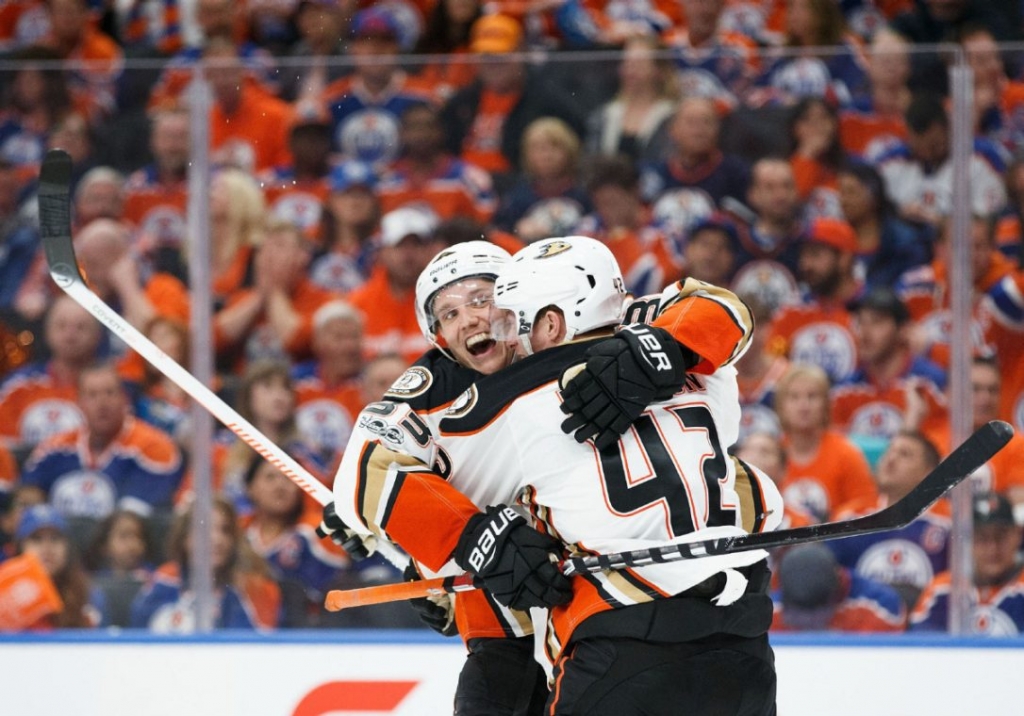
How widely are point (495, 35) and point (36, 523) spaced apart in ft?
7.16

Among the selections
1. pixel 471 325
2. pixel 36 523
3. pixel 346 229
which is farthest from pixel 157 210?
pixel 471 325

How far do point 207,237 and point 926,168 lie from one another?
6.44 ft

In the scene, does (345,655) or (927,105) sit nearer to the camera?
(345,655)

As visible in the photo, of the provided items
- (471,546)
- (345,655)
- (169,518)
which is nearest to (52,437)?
(169,518)

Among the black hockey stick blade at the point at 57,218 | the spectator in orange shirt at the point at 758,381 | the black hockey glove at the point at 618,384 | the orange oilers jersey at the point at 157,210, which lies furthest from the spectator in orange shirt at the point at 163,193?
the black hockey glove at the point at 618,384

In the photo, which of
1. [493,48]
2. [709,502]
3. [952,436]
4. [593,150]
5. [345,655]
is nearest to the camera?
[709,502]

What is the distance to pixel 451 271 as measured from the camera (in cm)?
252

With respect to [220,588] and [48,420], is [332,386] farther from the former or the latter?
[48,420]

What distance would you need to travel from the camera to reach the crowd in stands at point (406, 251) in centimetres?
389

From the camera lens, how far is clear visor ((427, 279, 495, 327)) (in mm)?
2504

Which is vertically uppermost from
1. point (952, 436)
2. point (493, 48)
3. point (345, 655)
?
point (493, 48)

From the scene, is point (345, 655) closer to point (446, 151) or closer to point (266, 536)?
point (266, 536)

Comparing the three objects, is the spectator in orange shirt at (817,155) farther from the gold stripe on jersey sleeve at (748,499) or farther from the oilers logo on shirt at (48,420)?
the oilers logo on shirt at (48,420)

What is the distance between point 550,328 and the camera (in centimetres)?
229
